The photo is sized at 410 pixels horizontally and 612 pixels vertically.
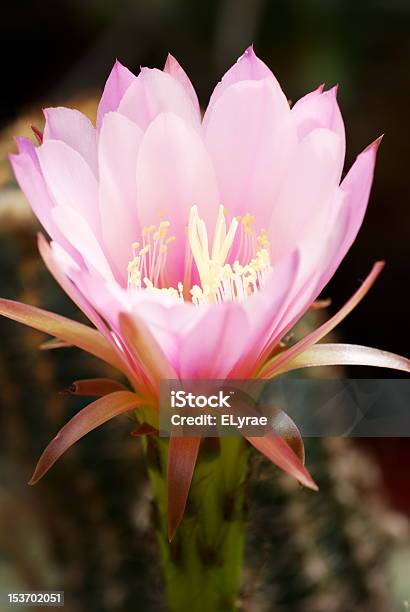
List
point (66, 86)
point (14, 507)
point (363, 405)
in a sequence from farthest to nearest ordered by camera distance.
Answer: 1. point (66, 86)
2. point (14, 507)
3. point (363, 405)

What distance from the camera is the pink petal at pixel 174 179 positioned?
1.17ft

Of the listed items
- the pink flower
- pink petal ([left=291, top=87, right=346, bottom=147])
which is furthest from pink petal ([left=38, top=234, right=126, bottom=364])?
pink petal ([left=291, top=87, right=346, bottom=147])

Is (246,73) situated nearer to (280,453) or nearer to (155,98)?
(155,98)

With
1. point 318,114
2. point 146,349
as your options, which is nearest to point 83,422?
point 146,349

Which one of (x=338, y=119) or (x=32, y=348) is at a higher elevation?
(x=338, y=119)

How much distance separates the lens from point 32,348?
2.21ft

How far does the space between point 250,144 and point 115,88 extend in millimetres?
58

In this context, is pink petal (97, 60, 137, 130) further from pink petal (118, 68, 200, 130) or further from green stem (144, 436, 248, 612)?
green stem (144, 436, 248, 612)

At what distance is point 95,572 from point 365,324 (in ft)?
2.20

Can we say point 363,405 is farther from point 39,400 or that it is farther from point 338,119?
point 39,400

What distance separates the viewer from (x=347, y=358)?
330 millimetres

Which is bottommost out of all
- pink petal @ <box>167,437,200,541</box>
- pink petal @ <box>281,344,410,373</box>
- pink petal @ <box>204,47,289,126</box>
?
pink petal @ <box>167,437,200,541</box>

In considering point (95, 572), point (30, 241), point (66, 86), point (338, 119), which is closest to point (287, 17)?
point (66, 86)

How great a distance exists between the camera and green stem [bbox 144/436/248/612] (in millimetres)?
362
